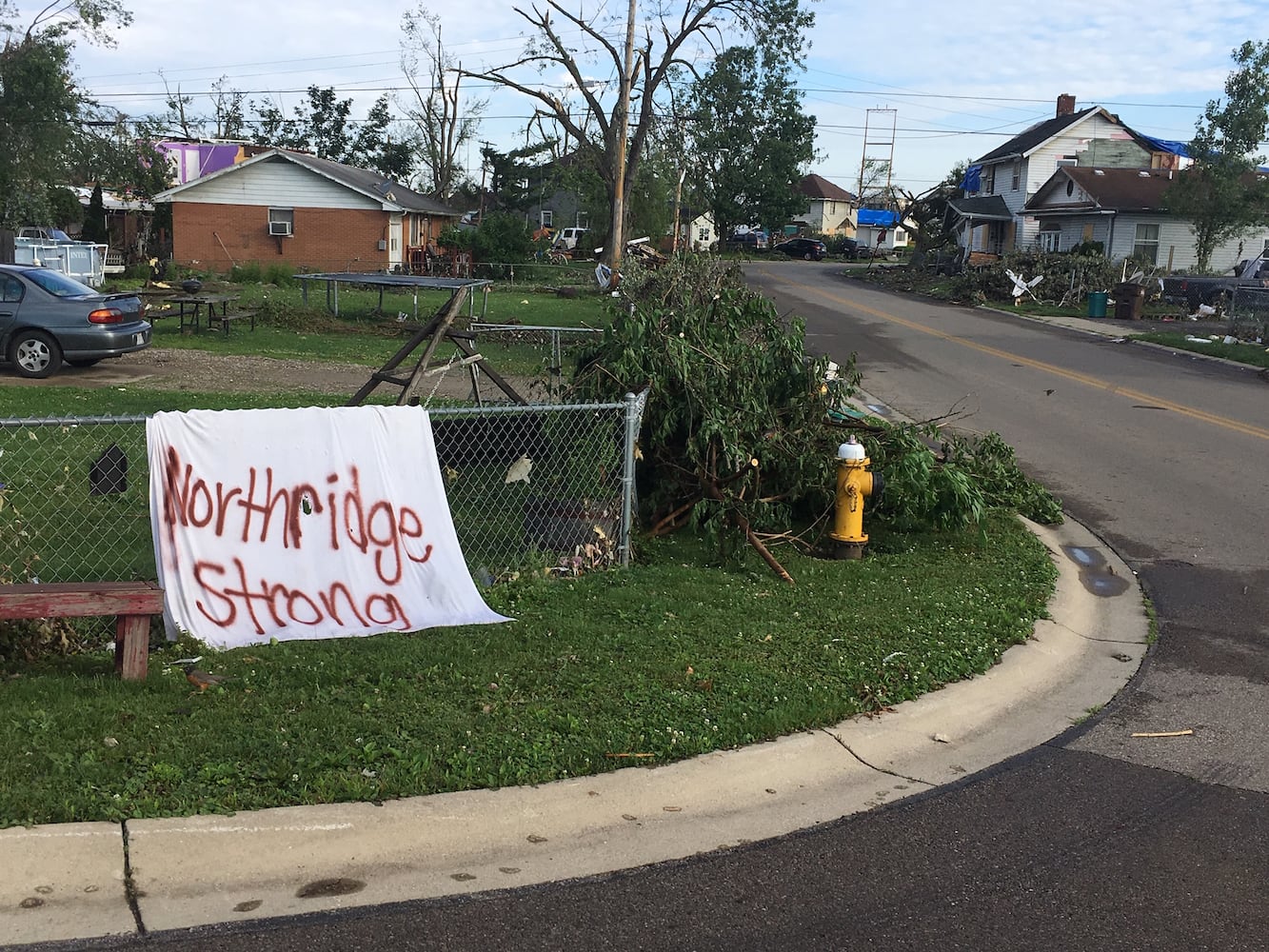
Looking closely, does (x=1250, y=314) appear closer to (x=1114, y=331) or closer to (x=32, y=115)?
(x=1114, y=331)

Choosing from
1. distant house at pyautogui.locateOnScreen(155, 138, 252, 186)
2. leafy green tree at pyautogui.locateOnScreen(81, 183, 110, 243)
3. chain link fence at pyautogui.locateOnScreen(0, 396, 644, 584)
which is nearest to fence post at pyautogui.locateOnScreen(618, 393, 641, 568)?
chain link fence at pyautogui.locateOnScreen(0, 396, 644, 584)

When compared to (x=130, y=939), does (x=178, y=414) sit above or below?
above

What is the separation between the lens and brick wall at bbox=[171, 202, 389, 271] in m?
42.4

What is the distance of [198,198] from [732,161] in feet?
153

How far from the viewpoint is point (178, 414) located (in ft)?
18.8

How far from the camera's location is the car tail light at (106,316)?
605 inches

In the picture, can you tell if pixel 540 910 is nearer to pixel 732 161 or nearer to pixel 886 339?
pixel 886 339

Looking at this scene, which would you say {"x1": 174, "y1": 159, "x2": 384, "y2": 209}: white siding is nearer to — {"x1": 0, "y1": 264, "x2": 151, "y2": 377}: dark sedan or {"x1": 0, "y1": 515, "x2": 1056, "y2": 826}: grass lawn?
{"x1": 0, "y1": 264, "x2": 151, "y2": 377}: dark sedan

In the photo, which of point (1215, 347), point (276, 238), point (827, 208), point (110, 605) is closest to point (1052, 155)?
point (1215, 347)

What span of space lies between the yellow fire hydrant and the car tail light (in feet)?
37.8

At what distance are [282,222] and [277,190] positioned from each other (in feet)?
3.73

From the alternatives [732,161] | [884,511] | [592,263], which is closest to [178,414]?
[884,511]

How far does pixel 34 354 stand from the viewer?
1527cm

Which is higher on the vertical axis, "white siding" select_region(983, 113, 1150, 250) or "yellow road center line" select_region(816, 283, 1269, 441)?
"white siding" select_region(983, 113, 1150, 250)
